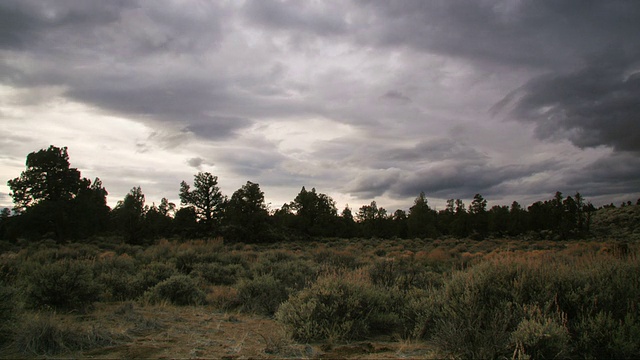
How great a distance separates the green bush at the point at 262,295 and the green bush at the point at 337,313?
6.12ft

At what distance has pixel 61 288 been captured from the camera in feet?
25.6

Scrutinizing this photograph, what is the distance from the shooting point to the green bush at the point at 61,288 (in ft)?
25.3

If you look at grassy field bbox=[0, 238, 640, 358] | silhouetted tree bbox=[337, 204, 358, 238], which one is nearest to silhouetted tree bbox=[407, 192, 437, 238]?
silhouetted tree bbox=[337, 204, 358, 238]

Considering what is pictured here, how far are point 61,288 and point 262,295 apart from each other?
4.39 m

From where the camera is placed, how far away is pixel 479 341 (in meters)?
4.51

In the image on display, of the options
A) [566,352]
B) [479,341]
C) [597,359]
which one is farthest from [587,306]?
[479,341]

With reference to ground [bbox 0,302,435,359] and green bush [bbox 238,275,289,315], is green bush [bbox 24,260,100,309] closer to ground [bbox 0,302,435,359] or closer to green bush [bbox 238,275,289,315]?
ground [bbox 0,302,435,359]

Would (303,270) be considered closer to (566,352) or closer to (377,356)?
(377,356)

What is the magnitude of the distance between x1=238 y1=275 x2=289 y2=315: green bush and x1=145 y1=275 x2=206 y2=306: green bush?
3.91ft

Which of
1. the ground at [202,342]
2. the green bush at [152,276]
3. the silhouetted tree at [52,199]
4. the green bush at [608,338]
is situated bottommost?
the ground at [202,342]

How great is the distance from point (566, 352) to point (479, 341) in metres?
0.99

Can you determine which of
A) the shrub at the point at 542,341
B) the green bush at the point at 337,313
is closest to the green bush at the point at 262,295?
the green bush at the point at 337,313

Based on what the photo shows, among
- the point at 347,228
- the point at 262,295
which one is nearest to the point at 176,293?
the point at 262,295

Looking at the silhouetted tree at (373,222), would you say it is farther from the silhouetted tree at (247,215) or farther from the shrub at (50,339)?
the shrub at (50,339)
